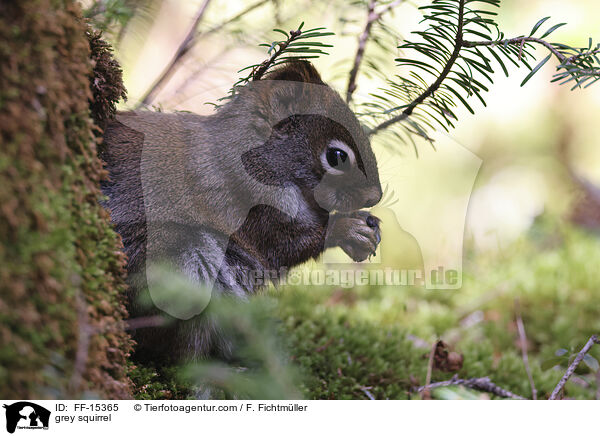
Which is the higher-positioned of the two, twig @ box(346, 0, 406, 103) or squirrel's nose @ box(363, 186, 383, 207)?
twig @ box(346, 0, 406, 103)

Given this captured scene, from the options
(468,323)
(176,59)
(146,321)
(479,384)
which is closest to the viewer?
(146,321)

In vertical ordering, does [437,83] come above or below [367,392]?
above

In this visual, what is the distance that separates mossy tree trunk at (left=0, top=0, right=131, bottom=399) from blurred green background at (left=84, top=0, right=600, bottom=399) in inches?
7.0

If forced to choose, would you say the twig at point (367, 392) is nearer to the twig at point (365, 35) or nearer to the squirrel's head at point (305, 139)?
the squirrel's head at point (305, 139)

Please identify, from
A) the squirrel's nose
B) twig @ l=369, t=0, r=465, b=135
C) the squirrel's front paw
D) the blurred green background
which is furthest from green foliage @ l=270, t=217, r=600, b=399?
twig @ l=369, t=0, r=465, b=135

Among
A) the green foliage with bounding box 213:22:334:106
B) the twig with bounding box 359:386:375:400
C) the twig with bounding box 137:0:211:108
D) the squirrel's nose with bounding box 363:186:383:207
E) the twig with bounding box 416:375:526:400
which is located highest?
the twig with bounding box 137:0:211:108

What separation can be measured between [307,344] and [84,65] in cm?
94

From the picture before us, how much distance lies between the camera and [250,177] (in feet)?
3.81

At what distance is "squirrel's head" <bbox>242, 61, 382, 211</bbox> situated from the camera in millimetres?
1169

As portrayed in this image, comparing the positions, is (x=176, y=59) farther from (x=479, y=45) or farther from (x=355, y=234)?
(x=479, y=45)
